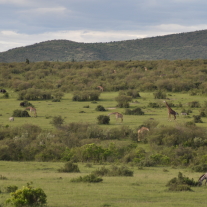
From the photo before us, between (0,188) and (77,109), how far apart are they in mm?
26764

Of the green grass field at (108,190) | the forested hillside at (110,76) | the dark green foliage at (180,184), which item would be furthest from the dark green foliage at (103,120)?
the forested hillside at (110,76)

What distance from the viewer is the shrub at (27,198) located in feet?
30.5

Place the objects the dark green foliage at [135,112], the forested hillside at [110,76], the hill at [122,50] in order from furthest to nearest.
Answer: the hill at [122,50], the forested hillside at [110,76], the dark green foliage at [135,112]

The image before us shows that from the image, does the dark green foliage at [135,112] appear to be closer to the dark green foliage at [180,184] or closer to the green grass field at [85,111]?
the green grass field at [85,111]

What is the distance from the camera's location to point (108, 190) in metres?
12.3

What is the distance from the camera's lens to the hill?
141750 mm

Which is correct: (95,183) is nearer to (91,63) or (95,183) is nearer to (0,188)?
(0,188)

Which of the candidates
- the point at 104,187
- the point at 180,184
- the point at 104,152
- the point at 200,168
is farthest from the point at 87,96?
the point at 180,184

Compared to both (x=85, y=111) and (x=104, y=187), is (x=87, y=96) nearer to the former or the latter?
(x=85, y=111)

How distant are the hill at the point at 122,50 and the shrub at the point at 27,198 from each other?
430 feet

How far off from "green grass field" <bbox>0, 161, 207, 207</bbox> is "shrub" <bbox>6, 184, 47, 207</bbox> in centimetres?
51

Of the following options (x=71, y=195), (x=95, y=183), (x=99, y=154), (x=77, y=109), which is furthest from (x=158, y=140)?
(x=77, y=109)

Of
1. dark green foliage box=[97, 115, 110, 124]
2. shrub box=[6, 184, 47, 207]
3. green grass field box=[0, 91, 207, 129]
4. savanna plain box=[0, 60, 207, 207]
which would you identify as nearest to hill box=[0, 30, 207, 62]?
green grass field box=[0, 91, 207, 129]

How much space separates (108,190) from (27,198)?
11.0ft
